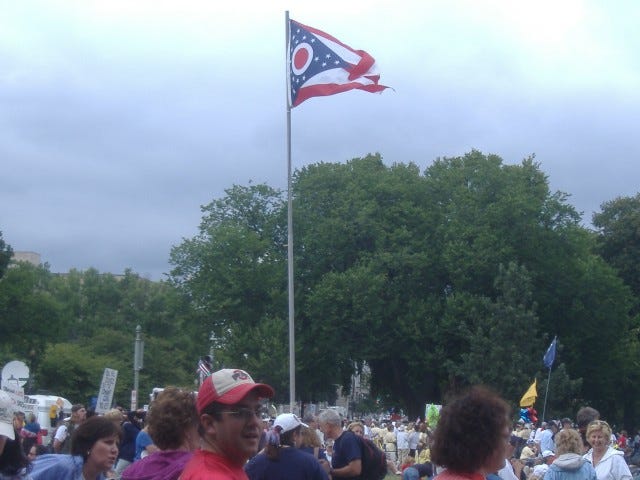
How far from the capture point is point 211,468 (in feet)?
12.6

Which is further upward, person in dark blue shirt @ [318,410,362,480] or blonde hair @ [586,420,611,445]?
blonde hair @ [586,420,611,445]

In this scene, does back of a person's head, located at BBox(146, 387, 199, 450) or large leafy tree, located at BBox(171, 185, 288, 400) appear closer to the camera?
back of a person's head, located at BBox(146, 387, 199, 450)

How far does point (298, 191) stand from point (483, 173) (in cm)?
976

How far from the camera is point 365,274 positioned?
5247 cm

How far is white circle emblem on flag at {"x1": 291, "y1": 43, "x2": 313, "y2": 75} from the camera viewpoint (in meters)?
25.4

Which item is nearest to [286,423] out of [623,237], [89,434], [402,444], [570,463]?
[89,434]

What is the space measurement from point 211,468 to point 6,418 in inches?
41.8

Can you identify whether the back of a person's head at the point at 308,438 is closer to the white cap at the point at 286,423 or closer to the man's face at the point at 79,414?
the white cap at the point at 286,423

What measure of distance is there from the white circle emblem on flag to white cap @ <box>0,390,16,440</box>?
21417 millimetres

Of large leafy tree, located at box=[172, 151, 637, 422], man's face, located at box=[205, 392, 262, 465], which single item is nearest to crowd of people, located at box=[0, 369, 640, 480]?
man's face, located at box=[205, 392, 262, 465]

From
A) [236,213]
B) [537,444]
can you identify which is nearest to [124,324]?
[236,213]

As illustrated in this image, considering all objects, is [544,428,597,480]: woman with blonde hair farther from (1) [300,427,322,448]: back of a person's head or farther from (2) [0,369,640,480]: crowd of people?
(1) [300,427,322,448]: back of a person's head

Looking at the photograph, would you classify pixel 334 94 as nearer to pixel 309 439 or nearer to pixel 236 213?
pixel 309 439

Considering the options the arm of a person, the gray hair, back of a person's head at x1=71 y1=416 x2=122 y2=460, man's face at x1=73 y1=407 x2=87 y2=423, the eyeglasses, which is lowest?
the arm of a person
